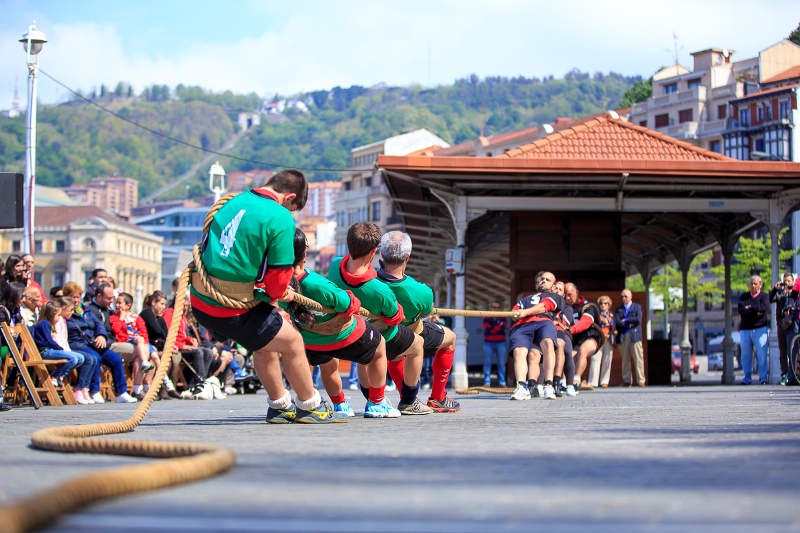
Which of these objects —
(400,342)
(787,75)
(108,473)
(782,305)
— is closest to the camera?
(108,473)

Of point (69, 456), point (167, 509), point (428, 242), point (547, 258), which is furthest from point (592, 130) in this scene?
point (167, 509)

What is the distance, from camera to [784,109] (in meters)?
83.3

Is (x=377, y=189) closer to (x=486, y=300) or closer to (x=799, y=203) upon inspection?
(x=486, y=300)

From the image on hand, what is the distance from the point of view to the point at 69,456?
514cm

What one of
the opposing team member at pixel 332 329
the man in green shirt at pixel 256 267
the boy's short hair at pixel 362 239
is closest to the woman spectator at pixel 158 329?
the opposing team member at pixel 332 329

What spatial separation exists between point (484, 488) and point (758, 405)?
7476 mm

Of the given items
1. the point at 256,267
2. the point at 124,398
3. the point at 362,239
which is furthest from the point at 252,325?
the point at 124,398

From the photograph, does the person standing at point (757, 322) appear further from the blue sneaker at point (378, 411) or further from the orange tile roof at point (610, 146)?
the blue sneaker at point (378, 411)

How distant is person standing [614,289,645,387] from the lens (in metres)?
20.5

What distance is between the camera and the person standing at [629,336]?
67.4 feet

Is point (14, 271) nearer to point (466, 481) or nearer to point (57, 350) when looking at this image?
point (57, 350)

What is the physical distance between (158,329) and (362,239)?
8.24m

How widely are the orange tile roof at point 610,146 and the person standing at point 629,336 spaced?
8.96 feet

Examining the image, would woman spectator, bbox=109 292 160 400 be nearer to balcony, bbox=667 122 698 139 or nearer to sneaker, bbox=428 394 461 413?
sneaker, bbox=428 394 461 413
